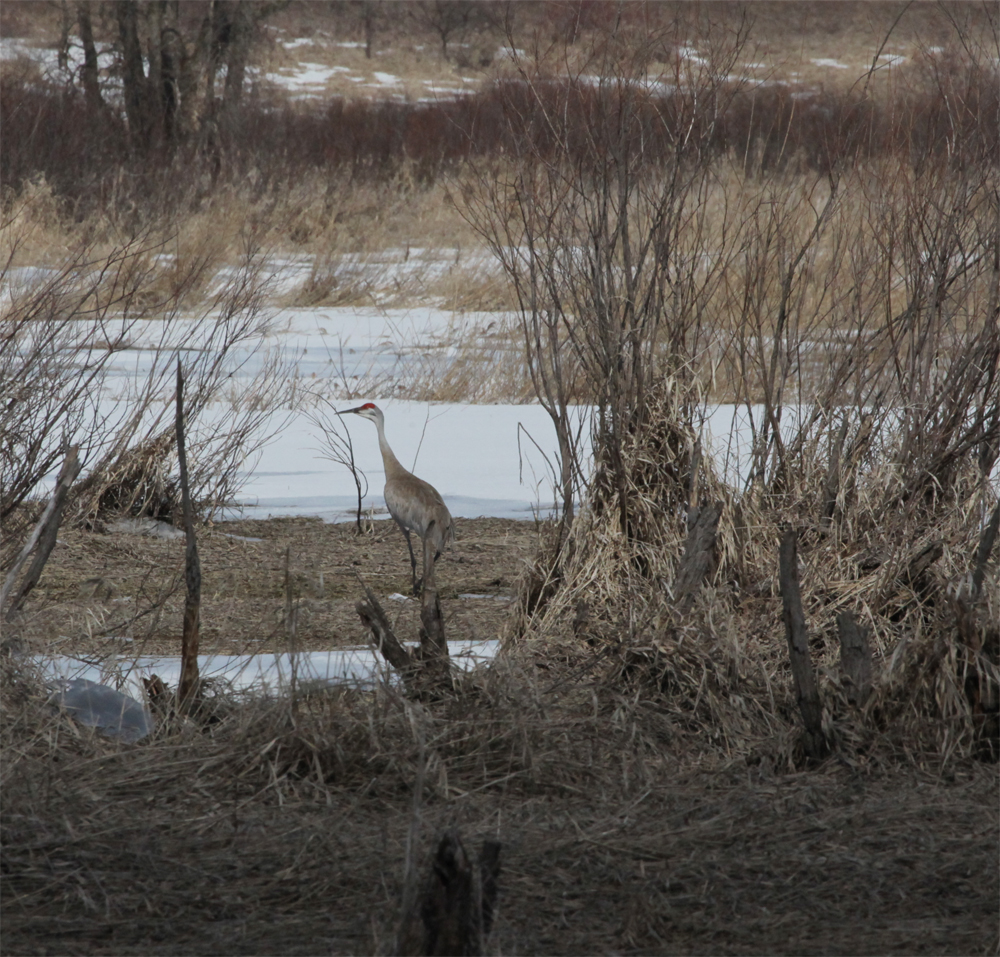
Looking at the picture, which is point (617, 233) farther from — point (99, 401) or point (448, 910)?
point (99, 401)

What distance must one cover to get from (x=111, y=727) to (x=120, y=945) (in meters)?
0.97

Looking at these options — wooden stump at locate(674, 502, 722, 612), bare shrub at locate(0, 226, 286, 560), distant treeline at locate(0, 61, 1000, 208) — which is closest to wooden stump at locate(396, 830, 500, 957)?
wooden stump at locate(674, 502, 722, 612)

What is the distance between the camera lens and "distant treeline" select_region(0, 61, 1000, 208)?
4590 millimetres

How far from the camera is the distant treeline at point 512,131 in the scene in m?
4.59

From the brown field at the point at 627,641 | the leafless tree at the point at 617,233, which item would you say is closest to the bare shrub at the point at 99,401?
the brown field at the point at 627,641

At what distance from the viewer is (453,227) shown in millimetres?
16562

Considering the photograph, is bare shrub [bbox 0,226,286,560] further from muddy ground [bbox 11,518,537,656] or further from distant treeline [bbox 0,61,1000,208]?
distant treeline [bbox 0,61,1000,208]

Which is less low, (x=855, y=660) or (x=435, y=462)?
(x=855, y=660)

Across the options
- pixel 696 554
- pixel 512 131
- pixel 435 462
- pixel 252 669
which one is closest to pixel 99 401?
pixel 435 462

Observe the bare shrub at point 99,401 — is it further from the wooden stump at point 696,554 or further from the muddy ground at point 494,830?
the wooden stump at point 696,554

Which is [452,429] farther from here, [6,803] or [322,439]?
[6,803]

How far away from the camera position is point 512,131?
460 centimetres

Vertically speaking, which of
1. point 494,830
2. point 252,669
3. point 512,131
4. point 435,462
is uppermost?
point 512,131

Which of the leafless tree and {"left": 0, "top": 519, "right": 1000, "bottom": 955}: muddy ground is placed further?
the leafless tree
